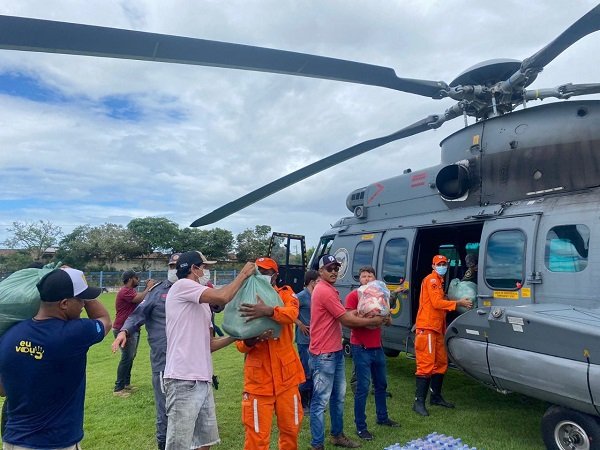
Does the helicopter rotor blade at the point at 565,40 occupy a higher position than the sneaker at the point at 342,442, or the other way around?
the helicopter rotor blade at the point at 565,40

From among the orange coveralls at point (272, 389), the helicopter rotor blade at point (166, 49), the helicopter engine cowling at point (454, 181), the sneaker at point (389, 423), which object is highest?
the helicopter rotor blade at point (166, 49)

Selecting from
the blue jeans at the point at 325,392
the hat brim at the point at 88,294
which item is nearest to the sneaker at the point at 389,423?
the blue jeans at the point at 325,392

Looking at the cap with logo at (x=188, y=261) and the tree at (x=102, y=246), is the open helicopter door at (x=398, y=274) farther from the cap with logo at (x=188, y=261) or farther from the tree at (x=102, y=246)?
the tree at (x=102, y=246)

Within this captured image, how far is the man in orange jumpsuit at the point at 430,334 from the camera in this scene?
213 inches

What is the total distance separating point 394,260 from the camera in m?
6.86

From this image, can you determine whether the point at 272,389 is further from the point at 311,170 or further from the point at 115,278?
the point at 115,278

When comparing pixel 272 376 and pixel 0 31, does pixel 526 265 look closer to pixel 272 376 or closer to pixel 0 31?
pixel 272 376

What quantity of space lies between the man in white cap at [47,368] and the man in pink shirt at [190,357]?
33.2 inches

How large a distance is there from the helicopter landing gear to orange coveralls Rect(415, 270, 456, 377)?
1.47 meters

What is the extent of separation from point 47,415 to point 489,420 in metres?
4.66

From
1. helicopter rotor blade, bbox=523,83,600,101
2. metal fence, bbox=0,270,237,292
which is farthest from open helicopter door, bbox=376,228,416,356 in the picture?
metal fence, bbox=0,270,237,292

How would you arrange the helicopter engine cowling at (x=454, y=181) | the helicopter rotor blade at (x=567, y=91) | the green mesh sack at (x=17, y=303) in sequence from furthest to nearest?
the helicopter engine cowling at (x=454, y=181) → the helicopter rotor blade at (x=567, y=91) → the green mesh sack at (x=17, y=303)

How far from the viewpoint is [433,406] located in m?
5.76

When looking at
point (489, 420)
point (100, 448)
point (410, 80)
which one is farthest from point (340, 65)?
point (100, 448)
